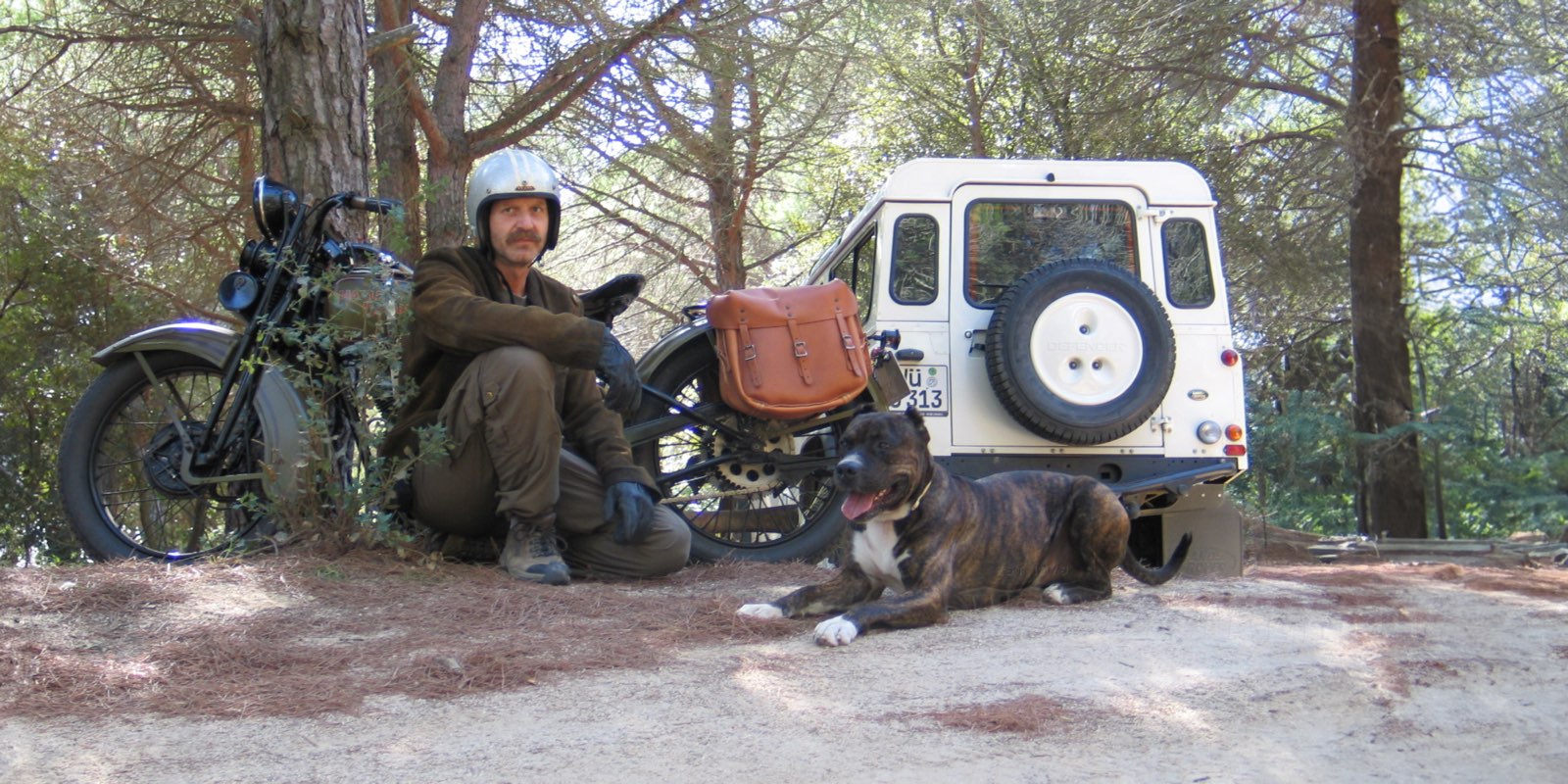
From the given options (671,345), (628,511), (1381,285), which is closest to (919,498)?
(628,511)

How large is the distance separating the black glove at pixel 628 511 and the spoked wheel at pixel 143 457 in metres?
1.37

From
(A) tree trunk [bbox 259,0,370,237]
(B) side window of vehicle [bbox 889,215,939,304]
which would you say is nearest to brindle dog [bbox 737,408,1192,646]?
(B) side window of vehicle [bbox 889,215,939,304]

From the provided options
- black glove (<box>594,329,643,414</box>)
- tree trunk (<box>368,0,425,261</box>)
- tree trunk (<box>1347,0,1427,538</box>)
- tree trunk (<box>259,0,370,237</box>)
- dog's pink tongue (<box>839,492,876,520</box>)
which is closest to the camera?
dog's pink tongue (<box>839,492,876,520</box>)

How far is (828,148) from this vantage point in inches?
530

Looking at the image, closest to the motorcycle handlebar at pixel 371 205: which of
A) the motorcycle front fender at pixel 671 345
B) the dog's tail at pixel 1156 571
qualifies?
the motorcycle front fender at pixel 671 345

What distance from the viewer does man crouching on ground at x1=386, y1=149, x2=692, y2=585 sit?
17.1ft

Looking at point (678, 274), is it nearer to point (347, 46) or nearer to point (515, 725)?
point (347, 46)

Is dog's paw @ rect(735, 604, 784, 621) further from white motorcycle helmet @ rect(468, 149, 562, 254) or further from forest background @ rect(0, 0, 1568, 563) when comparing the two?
forest background @ rect(0, 0, 1568, 563)

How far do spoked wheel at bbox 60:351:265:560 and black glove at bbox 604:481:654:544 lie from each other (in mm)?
1366

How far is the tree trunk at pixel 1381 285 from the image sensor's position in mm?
11727

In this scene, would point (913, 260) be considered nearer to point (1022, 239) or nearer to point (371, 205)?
point (1022, 239)

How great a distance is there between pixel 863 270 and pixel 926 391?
118cm

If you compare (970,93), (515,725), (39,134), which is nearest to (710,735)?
(515,725)

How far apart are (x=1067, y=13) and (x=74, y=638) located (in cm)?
999
